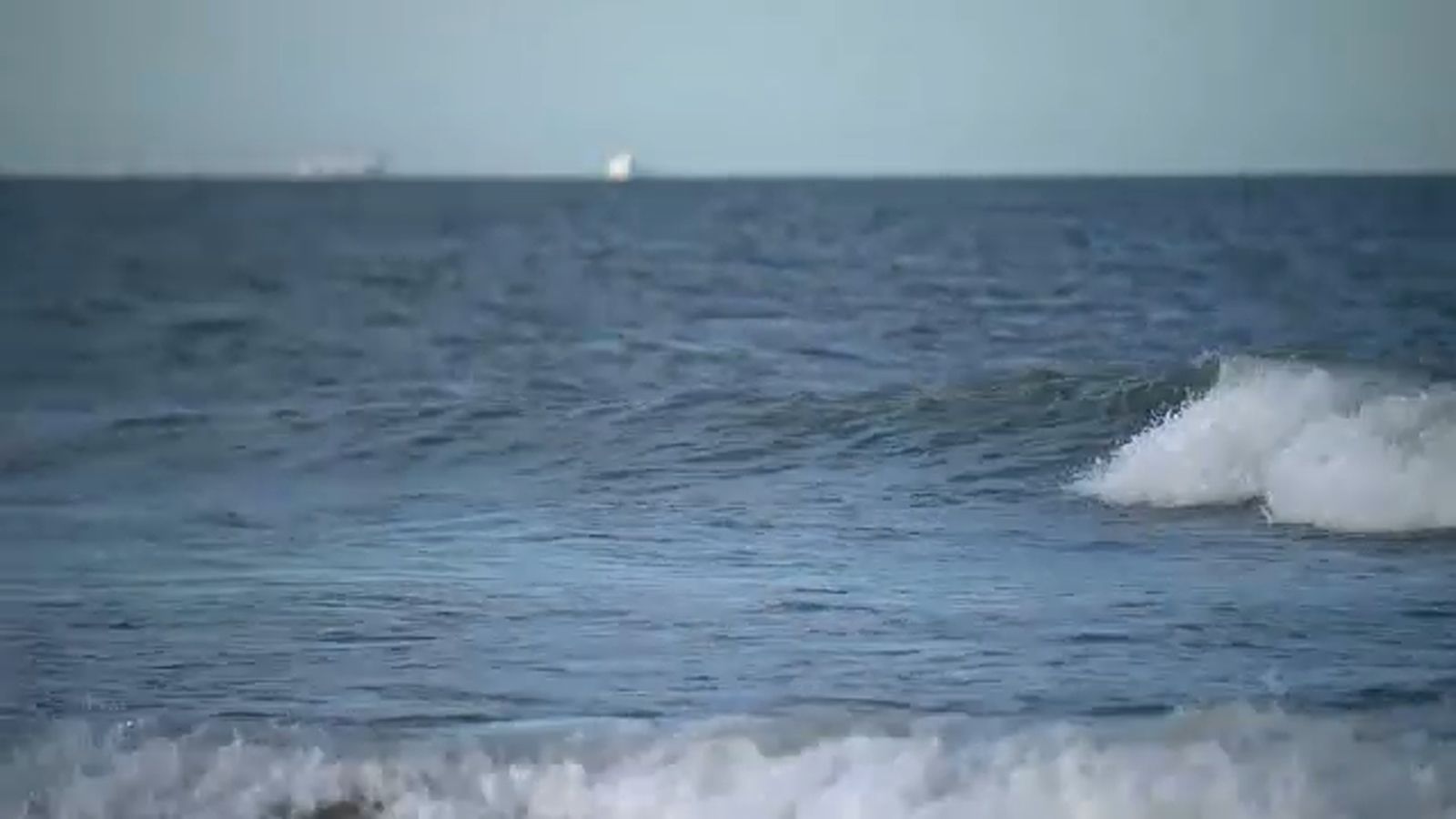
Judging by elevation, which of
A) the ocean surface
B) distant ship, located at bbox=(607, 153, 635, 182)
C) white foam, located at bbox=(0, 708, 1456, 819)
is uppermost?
distant ship, located at bbox=(607, 153, 635, 182)

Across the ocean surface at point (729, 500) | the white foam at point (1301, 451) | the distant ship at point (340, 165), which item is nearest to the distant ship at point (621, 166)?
the ocean surface at point (729, 500)

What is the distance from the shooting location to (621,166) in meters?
2.12

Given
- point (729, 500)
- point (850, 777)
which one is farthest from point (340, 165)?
point (850, 777)

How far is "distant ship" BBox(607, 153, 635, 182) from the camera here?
83.1 inches

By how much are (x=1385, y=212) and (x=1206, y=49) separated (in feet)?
0.89

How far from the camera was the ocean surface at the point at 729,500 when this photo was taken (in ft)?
5.87

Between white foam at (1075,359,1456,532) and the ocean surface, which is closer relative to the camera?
the ocean surface

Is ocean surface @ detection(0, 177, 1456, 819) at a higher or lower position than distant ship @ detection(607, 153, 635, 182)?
lower

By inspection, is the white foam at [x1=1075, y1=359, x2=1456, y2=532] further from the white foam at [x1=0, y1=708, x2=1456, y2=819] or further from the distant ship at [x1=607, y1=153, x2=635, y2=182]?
the distant ship at [x1=607, y1=153, x2=635, y2=182]

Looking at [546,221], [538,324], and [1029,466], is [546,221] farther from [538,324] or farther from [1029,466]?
[1029,466]

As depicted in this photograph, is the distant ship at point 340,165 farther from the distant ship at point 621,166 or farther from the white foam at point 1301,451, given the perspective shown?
the white foam at point 1301,451

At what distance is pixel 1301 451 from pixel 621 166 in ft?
2.97

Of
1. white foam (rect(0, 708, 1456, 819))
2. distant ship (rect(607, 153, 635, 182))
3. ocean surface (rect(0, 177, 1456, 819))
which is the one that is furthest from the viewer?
distant ship (rect(607, 153, 635, 182))

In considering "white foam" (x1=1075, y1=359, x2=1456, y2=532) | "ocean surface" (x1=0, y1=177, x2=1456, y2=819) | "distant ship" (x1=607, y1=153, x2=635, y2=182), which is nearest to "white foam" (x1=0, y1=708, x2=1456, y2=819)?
"ocean surface" (x1=0, y1=177, x2=1456, y2=819)
